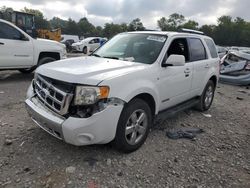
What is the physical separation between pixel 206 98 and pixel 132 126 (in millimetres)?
3033

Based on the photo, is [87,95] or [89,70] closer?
[87,95]

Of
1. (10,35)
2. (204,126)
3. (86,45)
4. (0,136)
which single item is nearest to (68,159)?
(0,136)

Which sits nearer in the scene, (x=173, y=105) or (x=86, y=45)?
(x=173, y=105)

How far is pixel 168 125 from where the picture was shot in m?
4.85

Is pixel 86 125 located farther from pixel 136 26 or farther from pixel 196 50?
pixel 136 26

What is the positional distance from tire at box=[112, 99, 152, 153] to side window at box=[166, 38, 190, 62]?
3.93 feet

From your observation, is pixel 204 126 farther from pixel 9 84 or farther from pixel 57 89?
pixel 9 84

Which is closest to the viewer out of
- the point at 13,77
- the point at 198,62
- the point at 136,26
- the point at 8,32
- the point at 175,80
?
the point at 175,80

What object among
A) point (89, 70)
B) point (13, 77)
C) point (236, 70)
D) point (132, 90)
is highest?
point (89, 70)

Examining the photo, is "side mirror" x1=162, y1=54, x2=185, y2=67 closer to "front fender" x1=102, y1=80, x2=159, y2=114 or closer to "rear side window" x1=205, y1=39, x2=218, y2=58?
"front fender" x1=102, y1=80, x2=159, y2=114

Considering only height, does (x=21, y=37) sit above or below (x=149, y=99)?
above

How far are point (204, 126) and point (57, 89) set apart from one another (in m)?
3.16

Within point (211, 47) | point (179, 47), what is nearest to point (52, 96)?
point (179, 47)

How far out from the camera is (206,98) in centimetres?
593
